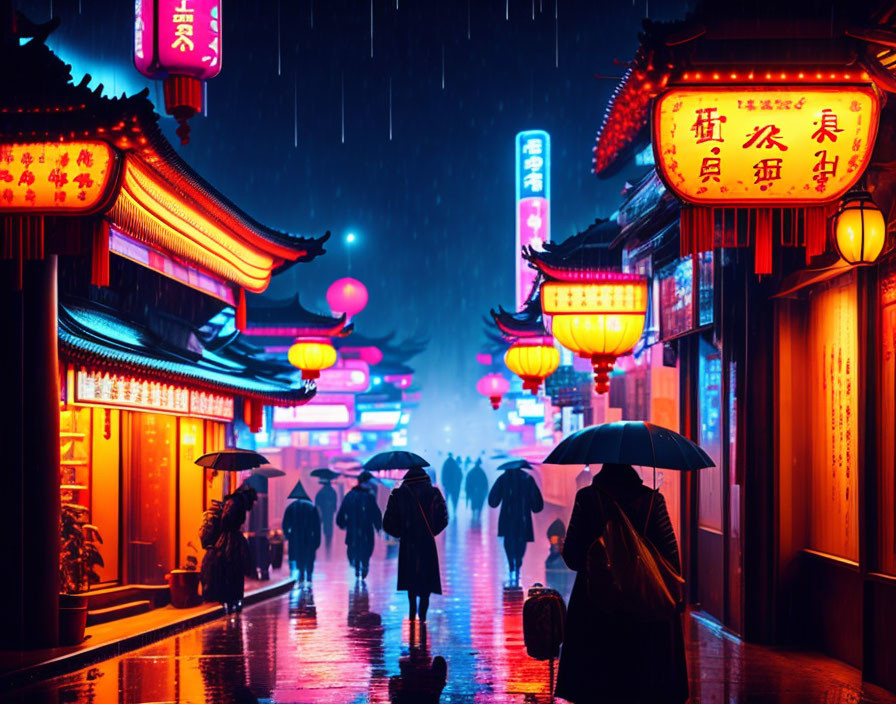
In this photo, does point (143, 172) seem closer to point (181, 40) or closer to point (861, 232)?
point (181, 40)

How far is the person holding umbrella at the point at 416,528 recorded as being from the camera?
46.4ft

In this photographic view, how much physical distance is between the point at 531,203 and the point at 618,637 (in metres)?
34.8

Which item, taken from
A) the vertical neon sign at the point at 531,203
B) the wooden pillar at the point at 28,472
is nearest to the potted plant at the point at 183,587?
the wooden pillar at the point at 28,472

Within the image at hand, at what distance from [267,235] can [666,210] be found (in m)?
8.53

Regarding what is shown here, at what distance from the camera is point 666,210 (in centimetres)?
1466

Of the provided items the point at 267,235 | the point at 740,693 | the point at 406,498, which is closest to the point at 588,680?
the point at 740,693

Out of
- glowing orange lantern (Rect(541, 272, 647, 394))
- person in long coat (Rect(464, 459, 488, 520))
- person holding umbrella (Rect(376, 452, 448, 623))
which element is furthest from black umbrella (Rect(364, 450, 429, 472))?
person in long coat (Rect(464, 459, 488, 520))

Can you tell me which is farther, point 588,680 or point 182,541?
point 182,541

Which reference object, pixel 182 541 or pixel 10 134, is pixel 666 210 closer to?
pixel 10 134

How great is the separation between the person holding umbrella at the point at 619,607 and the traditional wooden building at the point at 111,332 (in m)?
5.78

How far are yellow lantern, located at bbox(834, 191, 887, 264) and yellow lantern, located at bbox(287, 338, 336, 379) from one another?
1627 cm

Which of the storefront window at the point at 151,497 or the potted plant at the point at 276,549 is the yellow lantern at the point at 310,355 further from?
the storefront window at the point at 151,497

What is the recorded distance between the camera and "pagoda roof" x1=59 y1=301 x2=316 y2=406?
14.0 meters

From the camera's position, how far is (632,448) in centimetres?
777
